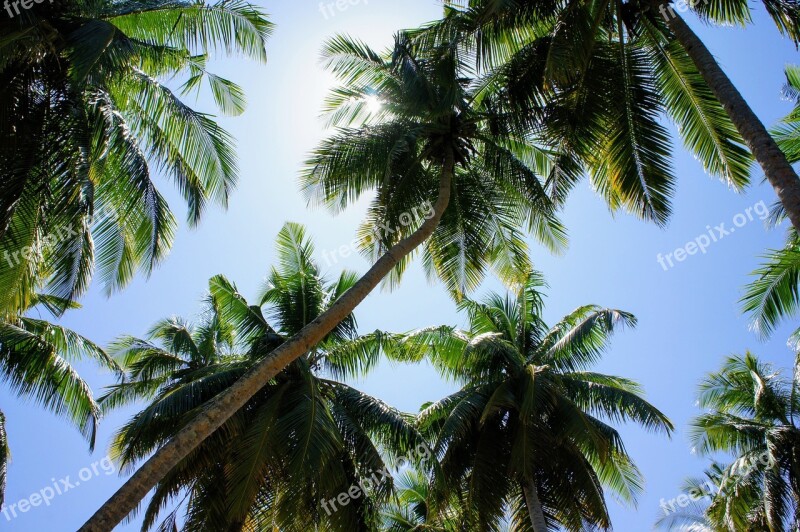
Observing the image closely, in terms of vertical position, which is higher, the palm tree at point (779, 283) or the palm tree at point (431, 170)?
the palm tree at point (431, 170)

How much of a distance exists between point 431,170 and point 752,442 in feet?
40.5

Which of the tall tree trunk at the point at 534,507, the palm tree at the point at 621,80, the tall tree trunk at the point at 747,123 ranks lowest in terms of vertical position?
the tall tree trunk at the point at 534,507

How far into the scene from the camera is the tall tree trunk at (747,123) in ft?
24.7

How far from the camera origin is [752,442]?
18812 mm

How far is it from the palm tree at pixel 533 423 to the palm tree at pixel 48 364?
786cm

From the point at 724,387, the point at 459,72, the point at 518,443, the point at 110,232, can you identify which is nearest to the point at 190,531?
the point at 110,232

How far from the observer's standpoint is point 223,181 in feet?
42.4

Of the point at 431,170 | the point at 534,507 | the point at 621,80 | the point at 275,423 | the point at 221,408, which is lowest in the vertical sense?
the point at 534,507

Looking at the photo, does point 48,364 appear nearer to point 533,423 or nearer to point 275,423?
point 275,423

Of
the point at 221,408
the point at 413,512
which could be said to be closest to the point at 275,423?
the point at 221,408

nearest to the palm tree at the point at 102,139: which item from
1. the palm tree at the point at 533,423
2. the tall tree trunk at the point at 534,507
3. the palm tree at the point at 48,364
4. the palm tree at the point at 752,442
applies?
the palm tree at the point at 48,364

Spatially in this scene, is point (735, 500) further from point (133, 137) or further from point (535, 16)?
point (133, 137)

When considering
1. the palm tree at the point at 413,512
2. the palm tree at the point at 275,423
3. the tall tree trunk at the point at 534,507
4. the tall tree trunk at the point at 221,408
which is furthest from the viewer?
the palm tree at the point at 413,512

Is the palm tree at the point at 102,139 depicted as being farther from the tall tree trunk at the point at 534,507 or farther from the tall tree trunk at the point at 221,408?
the tall tree trunk at the point at 534,507
